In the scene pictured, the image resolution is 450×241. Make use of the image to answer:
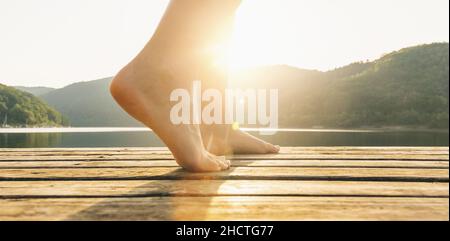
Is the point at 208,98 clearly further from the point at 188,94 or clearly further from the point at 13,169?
the point at 13,169

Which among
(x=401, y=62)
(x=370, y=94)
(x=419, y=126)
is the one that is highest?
(x=401, y=62)

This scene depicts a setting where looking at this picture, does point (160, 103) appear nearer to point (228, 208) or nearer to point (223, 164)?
point (223, 164)

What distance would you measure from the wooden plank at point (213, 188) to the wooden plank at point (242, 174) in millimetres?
73

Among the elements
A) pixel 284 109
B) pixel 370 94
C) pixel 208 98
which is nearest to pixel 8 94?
pixel 284 109

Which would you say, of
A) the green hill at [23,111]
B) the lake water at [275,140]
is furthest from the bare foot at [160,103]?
the green hill at [23,111]

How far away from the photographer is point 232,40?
1798 millimetres

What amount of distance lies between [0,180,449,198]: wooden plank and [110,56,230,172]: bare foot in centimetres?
22

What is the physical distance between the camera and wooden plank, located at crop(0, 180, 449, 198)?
1.02m

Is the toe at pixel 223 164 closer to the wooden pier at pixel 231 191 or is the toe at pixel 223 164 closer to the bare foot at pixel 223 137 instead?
the wooden pier at pixel 231 191

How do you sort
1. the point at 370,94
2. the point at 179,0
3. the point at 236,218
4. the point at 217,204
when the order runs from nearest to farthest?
1. the point at 236,218
2. the point at 217,204
3. the point at 179,0
4. the point at 370,94

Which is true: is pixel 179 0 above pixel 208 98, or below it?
above

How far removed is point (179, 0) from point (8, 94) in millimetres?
47939

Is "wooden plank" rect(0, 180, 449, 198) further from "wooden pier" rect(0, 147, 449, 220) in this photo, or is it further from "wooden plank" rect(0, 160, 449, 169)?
"wooden plank" rect(0, 160, 449, 169)

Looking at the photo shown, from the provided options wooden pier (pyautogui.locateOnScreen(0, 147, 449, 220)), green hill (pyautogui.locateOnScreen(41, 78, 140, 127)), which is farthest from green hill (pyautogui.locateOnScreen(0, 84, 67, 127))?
wooden pier (pyautogui.locateOnScreen(0, 147, 449, 220))
